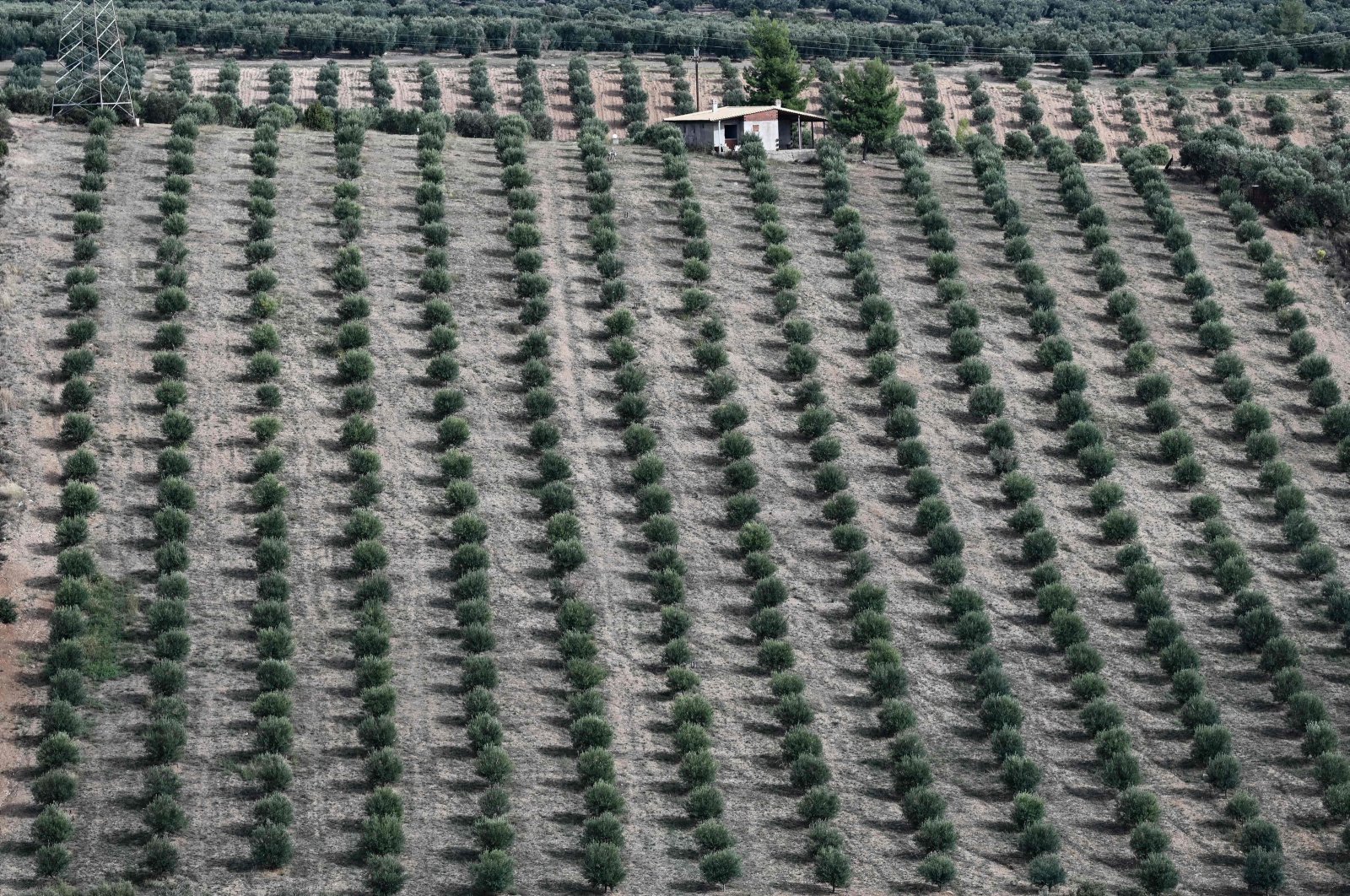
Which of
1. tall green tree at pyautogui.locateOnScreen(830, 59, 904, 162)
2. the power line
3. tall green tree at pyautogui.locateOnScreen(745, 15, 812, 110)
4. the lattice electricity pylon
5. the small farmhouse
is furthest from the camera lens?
the power line

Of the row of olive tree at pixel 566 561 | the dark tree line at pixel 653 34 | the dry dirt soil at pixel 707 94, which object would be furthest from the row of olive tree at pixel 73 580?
the dark tree line at pixel 653 34

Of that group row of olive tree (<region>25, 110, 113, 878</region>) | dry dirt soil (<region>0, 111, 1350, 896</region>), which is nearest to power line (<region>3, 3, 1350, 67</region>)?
dry dirt soil (<region>0, 111, 1350, 896</region>)

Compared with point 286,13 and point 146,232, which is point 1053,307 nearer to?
point 146,232

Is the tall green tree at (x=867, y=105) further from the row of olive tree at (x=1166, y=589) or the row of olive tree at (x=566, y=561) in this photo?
the row of olive tree at (x=566, y=561)

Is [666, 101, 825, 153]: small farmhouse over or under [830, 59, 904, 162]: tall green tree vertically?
over

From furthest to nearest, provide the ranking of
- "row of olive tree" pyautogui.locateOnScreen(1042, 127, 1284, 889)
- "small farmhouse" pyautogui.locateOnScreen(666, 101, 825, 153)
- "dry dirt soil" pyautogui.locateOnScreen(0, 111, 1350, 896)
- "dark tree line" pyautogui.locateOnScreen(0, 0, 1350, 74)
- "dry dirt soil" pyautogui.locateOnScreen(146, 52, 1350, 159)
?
"dark tree line" pyautogui.locateOnScreen(0, 0, 1350, 74) → "dry dirt soil" pyautogui.locateOnScreen(146, 52, 1350, 159) → "small farmhouse" pyautogui.locateOnScreen(666, 101, 825, 153) → "row of olive tree" pyautogui.locateOnScreen(1042, 127, 1284, 889) → "dry dirt soil" pyautogui.locateOnScreen(0, 111, 1350, 896)

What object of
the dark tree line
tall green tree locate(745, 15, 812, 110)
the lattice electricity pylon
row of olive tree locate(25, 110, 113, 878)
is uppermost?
the lattice electricity pylon

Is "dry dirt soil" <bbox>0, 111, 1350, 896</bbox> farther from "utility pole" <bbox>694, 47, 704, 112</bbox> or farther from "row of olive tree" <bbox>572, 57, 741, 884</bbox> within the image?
"utility pole" <bbox>694, 47, 704, 112</bbox>
